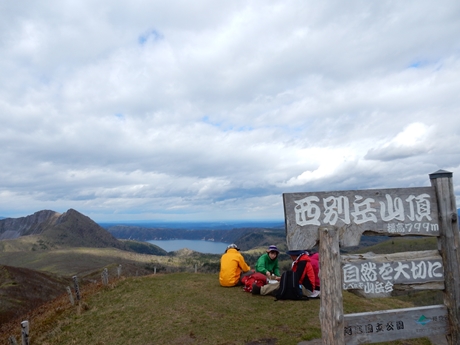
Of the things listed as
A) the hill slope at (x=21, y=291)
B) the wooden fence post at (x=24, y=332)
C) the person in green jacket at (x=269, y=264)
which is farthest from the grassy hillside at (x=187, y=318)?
the hill slope at (x=21, y=291)

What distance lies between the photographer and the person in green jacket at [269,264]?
39.7 feet

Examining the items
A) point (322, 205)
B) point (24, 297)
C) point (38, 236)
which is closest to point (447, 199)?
point (322, 205)

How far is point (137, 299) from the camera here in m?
13.1

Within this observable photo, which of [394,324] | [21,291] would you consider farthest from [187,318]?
[21,291]

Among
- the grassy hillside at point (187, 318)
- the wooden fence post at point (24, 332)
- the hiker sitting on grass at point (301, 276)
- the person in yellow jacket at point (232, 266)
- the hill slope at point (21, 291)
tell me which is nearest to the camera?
the grassy hillside at point (187, 318)

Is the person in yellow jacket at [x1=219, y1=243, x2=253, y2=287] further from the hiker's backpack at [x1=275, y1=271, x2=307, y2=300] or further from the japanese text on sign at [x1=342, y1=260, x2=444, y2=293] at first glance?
the japanese text on sign at [x1=342, y1=260, x2=444, y2=293]

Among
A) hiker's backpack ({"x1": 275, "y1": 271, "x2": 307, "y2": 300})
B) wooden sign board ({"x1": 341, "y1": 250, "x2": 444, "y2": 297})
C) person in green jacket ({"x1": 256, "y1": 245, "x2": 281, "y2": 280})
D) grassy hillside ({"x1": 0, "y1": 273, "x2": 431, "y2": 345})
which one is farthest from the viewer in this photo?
person in green jacket ({"x1": 256, "y1": 245, "x2": 281, "y2": 280})

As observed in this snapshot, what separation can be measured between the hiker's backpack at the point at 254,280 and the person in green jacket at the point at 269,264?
0.19 metres

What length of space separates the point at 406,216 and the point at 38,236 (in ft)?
565

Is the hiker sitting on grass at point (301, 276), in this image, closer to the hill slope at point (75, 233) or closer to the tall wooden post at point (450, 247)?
the tall wooden post at point (450, 247)

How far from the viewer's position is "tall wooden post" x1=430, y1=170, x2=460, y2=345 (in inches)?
226

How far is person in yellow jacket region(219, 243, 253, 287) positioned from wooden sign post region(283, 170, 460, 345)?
24.7ft

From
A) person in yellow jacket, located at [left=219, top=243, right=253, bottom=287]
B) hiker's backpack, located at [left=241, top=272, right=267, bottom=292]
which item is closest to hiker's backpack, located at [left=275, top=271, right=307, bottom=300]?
hiker's backpack, located at [left=241, top=272, right=267, bottom=292]

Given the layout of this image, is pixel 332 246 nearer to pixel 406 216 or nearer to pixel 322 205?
pixel 322 205
